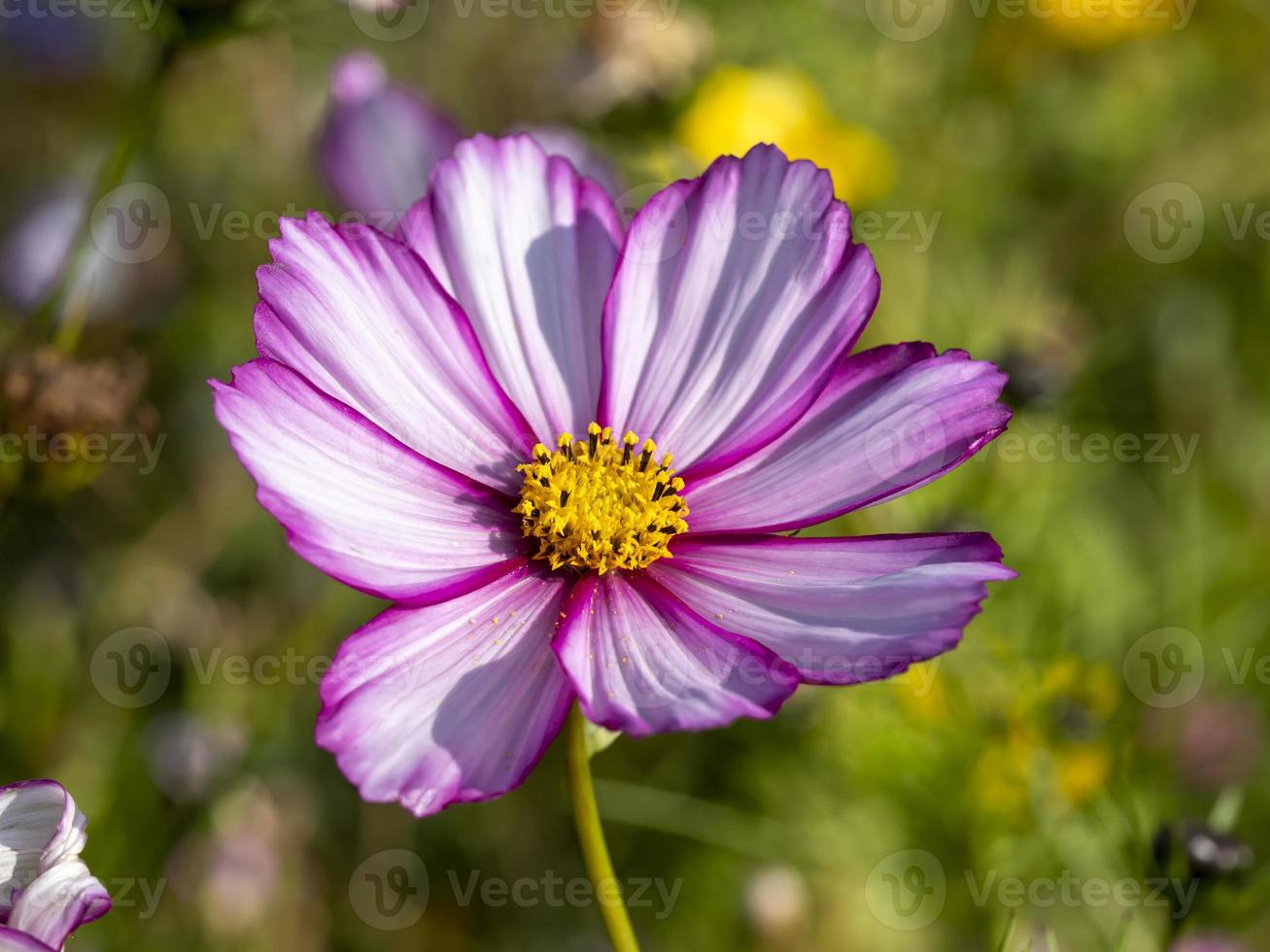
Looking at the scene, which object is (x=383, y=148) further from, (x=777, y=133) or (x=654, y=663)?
(x=777, y=133)

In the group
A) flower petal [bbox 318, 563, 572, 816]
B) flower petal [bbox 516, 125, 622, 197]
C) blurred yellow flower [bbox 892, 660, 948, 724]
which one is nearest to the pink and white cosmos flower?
flower petal [bbox 318, 563, 572, 816]

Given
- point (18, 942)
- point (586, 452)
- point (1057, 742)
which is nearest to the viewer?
point (18, 942)

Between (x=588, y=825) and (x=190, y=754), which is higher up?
(x=588, y=825)

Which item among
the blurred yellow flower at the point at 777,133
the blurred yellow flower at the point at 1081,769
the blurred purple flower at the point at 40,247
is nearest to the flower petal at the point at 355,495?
the blurred yellow flower at the point at 1081,769

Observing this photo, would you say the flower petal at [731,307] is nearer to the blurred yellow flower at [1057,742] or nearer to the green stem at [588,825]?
the green stem at [588,825]

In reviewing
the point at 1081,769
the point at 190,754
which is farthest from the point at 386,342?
the point at 1081,769

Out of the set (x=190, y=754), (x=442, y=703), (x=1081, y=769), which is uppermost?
(x=442, y=703)
